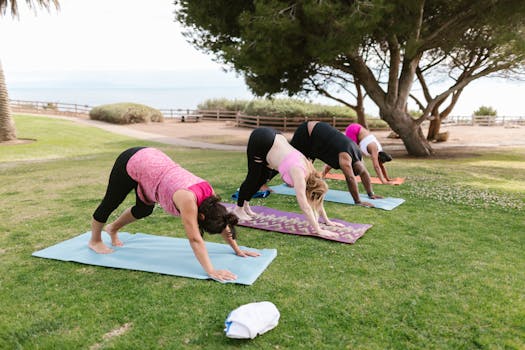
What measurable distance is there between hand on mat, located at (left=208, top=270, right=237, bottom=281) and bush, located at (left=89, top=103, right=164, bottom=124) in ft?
91.7

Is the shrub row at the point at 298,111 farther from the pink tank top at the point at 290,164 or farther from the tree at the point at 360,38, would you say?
the pink tank top at the point at 290,164

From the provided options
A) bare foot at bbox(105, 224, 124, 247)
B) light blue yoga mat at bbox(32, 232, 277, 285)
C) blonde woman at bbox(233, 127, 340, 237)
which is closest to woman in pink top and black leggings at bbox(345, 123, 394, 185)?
blonde woman at bbox(233, 127, 340, 237)

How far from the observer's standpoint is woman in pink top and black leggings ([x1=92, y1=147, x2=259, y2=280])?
3385 mm

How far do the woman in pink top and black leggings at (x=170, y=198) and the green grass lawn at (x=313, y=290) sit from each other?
1.36ft

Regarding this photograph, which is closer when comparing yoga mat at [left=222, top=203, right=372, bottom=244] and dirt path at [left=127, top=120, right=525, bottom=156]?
yoga mat at [left=222, top=203, right=372, bottom=244]

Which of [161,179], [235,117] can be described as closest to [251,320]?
[161,179]

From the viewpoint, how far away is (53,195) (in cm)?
745

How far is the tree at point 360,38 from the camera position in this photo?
435 inches

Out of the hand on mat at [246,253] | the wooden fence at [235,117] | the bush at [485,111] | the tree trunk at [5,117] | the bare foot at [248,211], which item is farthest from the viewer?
the bush at [485,111]

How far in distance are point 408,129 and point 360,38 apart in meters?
5.21

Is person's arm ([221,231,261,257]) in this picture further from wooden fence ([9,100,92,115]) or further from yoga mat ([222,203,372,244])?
wooden fence ([9,100,92,115])

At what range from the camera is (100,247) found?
4.43 meters

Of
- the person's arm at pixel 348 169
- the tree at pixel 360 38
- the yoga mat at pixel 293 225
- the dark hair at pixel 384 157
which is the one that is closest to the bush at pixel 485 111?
the tree at pixel 360 38

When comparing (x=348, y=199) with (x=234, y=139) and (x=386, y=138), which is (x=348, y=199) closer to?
(x=234, y=139)
